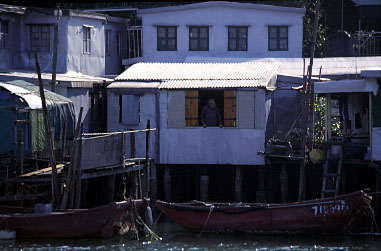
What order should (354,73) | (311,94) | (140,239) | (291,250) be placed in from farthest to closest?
(354,73) < (311,94) < (140,239) < (291,250)

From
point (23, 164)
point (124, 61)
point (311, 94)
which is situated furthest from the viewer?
point (124, 61)

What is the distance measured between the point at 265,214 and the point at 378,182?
425cm

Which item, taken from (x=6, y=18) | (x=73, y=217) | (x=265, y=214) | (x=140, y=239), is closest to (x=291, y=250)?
(x=265, y=214)

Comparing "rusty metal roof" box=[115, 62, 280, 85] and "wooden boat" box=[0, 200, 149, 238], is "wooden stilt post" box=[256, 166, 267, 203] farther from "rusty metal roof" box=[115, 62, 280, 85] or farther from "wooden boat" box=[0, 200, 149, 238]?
"wooden boat" box=[0, 200, 149, 238]

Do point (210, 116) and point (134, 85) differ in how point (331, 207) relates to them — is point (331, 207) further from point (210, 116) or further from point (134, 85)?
point (134, 85)

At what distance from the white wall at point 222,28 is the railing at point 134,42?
1.63 metres

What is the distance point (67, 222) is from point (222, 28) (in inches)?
777

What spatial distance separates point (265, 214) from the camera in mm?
19875

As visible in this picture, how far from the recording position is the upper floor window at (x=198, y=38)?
119ft

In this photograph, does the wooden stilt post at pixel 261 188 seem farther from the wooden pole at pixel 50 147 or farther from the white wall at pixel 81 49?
the white wall at pixel 81 49

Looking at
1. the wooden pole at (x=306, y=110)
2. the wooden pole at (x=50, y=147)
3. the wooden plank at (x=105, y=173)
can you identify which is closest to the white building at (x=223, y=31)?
the wooden pole at (x=306, y=110)

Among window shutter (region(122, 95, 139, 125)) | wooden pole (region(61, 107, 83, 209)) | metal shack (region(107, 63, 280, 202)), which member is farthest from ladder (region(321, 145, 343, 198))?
wooden pole (region(61, 107, 83, 209))

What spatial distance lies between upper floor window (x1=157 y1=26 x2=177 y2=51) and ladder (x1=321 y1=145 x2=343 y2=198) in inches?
612

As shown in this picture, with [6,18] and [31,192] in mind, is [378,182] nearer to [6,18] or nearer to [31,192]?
[31,192]
